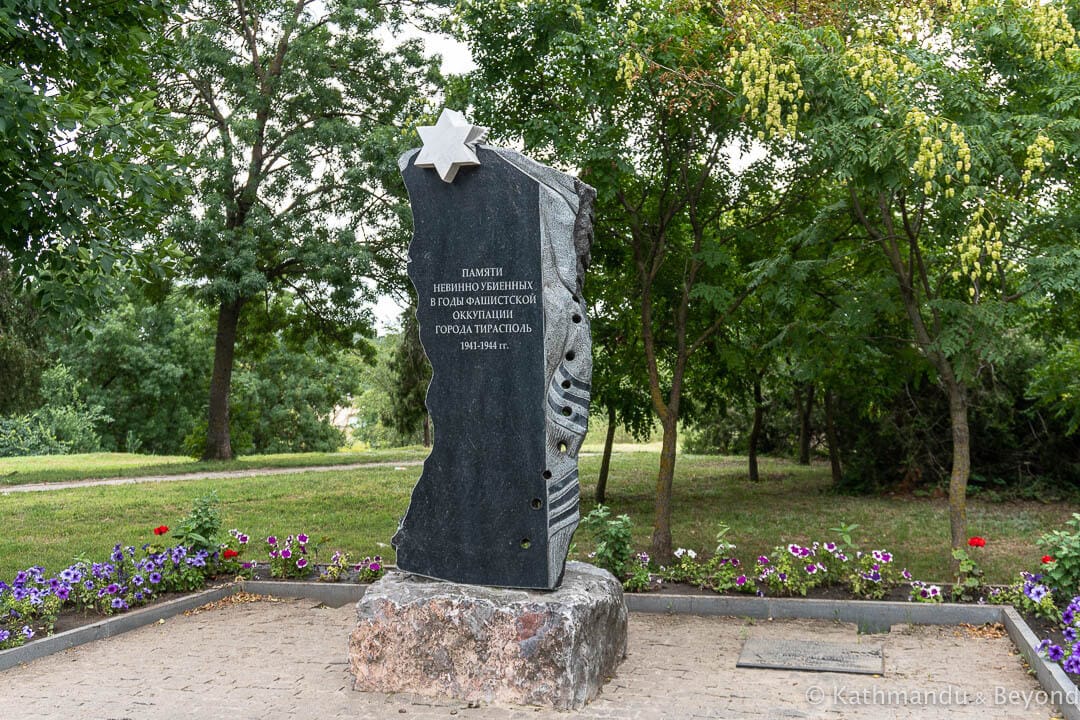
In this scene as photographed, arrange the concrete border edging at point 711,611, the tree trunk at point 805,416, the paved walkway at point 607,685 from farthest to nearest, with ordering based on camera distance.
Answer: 1. the tree trunk at point 805,416
2. the concrete border edging at point 711,611
3. the paved walkway at point 607,685

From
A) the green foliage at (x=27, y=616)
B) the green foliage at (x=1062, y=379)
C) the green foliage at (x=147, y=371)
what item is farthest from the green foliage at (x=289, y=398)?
the green foliage at (x=27, y=616)

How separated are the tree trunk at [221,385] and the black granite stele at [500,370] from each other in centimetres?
1777

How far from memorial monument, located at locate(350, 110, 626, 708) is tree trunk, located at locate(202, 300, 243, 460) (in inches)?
697

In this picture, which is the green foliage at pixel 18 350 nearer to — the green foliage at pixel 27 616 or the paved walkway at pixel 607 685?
the green foliage at pixel 27 616

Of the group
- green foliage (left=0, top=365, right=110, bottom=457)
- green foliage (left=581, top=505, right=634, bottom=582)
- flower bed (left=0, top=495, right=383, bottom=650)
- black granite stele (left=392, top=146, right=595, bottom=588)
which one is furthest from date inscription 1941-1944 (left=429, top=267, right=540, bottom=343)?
green foliage (left=0, top=365, right=110, bottom=457)

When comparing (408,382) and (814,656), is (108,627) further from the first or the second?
(408,382)

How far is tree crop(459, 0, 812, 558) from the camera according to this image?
8.32m

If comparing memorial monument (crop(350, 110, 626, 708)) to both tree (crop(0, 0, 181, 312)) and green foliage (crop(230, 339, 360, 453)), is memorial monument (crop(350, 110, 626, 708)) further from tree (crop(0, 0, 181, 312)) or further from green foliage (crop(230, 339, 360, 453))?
green foliage (crop(230, 339, 360, 453))

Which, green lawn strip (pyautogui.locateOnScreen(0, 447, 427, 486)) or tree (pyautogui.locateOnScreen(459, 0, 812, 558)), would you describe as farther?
green lawn strip (pyautogui.locateOnScreen(0, 447, 427, 486))

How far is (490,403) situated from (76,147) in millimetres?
4084

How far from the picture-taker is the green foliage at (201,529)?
8.36m

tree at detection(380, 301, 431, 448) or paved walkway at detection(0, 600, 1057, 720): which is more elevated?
tree at detection(380, 301, 431, 448)

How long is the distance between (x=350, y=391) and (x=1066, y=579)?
40.2 m

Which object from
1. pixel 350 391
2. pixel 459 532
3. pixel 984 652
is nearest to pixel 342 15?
pixel 459 532
